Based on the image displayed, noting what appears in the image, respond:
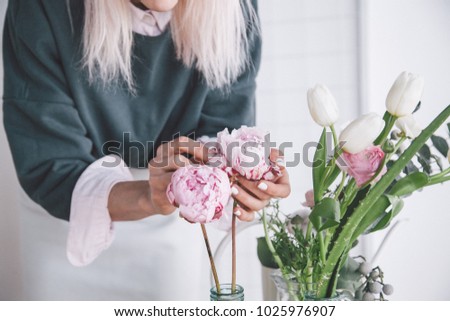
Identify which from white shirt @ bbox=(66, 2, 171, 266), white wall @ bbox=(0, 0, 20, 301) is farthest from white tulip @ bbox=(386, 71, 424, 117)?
white wall @ bbox=(0, 0, 20, 301)

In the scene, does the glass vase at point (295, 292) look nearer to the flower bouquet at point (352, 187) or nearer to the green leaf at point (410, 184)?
the flower bouquet at point (352, 187)

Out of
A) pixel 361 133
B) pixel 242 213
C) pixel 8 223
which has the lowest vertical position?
pixel 8 223

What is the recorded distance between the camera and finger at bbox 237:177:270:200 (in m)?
0.49

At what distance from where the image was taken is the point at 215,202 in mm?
423

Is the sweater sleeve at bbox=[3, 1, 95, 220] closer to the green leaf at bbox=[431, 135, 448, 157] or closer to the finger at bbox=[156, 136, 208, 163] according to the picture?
the finger at bbox=[156, 136, 208, 163]

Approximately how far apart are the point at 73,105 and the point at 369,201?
437 mm

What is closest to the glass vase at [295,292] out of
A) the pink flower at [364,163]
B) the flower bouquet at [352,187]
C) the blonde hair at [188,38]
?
the flower bouquet at [352,187]

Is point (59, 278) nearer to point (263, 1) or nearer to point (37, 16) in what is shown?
point (37, 16)

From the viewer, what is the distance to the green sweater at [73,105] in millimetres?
660

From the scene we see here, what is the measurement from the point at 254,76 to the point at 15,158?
14.5 inches

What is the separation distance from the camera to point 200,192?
0.42 meters

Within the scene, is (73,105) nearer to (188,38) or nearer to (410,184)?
(188,38)

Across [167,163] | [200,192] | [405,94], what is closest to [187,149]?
[167,163]
